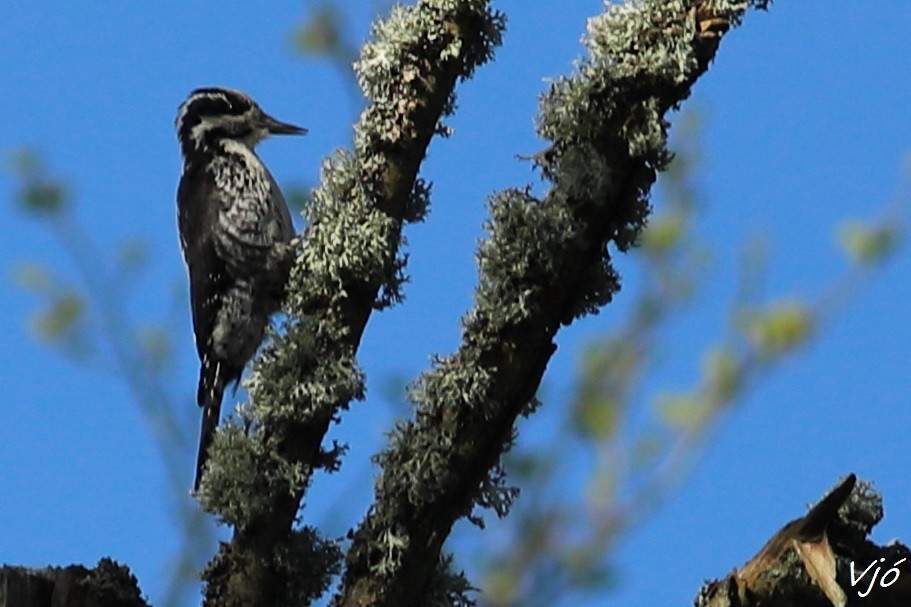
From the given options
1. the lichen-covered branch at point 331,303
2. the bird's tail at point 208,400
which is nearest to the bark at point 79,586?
the lichen-covered branch at point 331,303

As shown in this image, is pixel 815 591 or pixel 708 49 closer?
pixel 815 591

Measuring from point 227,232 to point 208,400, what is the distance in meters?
0.63

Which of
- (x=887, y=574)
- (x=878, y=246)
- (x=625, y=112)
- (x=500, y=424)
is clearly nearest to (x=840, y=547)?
(x=887, y=574)

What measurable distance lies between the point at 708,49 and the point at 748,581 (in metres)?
1.08

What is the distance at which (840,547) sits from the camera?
2777mm

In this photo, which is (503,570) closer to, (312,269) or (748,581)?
(312,269)

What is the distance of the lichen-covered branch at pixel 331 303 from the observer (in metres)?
3.23

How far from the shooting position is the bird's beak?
19.0ft

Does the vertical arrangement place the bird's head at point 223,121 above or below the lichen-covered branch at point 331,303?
above

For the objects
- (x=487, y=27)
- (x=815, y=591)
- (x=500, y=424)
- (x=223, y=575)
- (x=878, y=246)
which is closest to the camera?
(x=815, y=591)

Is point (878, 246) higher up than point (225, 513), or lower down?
higher up

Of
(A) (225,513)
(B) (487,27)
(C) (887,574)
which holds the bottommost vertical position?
(C) (887,574)

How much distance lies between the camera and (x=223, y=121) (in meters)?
5.71

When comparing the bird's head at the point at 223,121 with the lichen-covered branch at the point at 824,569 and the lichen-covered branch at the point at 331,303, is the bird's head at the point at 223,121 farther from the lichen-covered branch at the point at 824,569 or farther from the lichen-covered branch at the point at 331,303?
the lichen-covered branch at the point at 824,569
